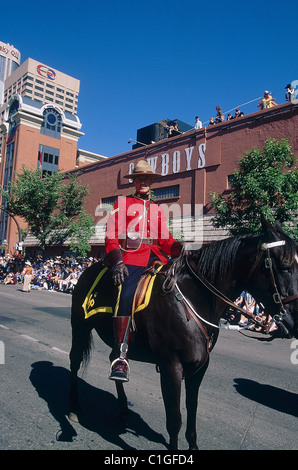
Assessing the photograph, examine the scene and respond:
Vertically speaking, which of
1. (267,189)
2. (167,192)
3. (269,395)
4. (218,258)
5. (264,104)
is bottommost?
(269,395)

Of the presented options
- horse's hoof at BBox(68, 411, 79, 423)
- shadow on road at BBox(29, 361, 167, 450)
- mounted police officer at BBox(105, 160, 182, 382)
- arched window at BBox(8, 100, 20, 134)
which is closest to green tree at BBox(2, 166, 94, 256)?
shadow on road at BBox(29, 361, 167, 450)

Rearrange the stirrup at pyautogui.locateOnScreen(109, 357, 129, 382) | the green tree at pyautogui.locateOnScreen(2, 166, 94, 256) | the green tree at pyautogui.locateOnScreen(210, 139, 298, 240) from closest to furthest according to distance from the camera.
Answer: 1. the stirrup at pyautogui.locateOnScreen(109, 357, 129, 382)
2. the green tree at pyautogui.locateOnScreen(210, 139, 298, 240)
3. the green tree at pyautogui.locateOnScreen(2, 166, 94, 256)

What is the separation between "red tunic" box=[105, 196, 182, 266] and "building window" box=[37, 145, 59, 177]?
44224 mm

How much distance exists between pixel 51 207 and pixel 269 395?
22.9 meters

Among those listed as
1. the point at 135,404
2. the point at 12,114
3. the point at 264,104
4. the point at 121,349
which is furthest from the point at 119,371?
the point at 12,114

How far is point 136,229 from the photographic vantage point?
344cm

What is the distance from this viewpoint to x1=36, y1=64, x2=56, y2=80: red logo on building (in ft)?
400

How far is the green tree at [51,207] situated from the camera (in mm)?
24328

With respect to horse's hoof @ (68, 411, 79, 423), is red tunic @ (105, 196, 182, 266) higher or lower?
higher

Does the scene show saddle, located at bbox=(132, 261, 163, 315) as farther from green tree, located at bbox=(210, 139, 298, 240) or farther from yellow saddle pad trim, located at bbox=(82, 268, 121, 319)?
green tree, located at bbox=(210, 139, 298, 240)

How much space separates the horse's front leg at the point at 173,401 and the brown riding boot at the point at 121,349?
38 cm

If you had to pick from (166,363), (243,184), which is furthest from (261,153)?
(166,363)

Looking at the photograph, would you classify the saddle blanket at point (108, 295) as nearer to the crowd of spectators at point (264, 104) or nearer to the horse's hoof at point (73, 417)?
the horse's hoof at point (73, 417)

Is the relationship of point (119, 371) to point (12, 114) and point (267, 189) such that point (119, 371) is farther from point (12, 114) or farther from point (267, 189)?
point (12, 114)
